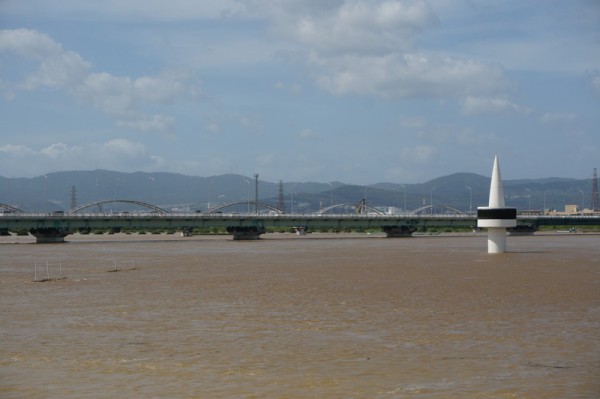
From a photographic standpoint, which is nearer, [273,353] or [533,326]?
[273,353]

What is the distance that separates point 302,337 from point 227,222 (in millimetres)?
103126

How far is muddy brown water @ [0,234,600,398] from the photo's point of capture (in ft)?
58.5

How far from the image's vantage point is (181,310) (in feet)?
103

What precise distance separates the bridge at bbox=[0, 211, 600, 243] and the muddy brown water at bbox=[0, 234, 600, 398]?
7047cm

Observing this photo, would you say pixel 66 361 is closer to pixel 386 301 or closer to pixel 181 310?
pixel 181 310

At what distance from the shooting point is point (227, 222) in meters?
127

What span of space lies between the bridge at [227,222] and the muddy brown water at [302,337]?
70.5m

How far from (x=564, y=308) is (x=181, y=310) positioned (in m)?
13.2

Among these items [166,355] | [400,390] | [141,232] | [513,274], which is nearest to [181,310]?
[166,355]

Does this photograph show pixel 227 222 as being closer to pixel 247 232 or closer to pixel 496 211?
pixel 247 232

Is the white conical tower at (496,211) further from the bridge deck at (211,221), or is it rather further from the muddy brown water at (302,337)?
the bridge deck at (211,221)

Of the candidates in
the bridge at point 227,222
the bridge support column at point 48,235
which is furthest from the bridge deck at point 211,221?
the bridge support column at point 48,235

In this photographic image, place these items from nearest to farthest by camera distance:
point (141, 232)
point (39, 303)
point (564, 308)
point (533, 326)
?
point (533, 326)
point (564, 308)
point (39, 303)
point (141, 232)

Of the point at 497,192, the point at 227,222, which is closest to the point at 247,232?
the point at 227,222
